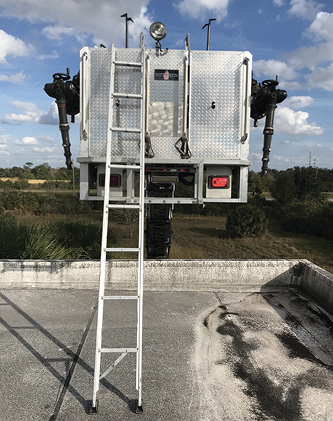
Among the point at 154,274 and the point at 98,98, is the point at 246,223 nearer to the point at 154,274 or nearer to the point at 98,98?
the point at 154,274

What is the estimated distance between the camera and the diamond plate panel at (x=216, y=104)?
456 centimetres

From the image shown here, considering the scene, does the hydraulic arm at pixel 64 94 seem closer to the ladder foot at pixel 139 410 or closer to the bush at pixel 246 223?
the ladder foot at pixel 139 410

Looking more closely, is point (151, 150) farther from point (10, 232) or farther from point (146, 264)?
point (10, 232)

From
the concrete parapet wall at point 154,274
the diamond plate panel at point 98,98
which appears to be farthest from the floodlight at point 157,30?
the concrete parapet wall at point 154,274

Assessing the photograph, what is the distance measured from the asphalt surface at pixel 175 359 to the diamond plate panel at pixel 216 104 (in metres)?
2.32

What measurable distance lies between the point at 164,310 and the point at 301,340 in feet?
5.80

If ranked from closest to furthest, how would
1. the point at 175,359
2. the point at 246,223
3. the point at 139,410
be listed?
the point at 139,410 < the point at 175,359 < the point at 246,223

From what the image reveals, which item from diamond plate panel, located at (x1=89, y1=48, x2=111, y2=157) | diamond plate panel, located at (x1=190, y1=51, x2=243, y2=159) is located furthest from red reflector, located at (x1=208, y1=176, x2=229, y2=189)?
diamond plate panel, located at (x1=89, y1=48, x2=111, y2=157)

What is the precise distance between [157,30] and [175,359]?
13.5 ft

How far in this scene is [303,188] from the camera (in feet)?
72.7

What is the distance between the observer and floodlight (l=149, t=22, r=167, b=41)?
433cm

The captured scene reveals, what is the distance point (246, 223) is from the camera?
16.7m

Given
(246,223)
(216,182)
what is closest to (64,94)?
(216,182)

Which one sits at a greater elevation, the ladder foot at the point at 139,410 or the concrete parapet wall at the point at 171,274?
the concrete parapet wall at the point at 171,274
